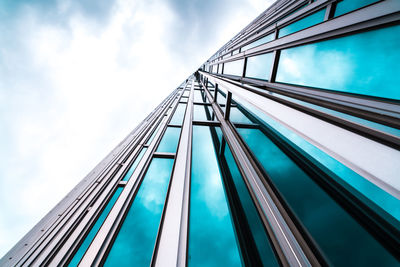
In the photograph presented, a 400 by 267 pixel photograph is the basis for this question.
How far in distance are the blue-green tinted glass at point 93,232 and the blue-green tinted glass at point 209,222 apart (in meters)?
1.06

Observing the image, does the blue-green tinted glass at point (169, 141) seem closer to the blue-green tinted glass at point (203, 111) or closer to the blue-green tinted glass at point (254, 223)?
the blue-green tinted glass at point (203, 111)

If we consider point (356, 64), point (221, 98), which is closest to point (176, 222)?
point (356, 64)

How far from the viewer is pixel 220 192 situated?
2.36 metres

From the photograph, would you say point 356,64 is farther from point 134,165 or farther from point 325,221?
point 134,165

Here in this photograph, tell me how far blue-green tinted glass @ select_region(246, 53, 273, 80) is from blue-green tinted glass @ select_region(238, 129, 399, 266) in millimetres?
2558

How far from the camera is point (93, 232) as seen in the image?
1727 mm

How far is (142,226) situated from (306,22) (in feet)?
Answer: 17.4

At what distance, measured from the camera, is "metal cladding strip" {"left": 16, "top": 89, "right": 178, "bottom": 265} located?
1.50 metres

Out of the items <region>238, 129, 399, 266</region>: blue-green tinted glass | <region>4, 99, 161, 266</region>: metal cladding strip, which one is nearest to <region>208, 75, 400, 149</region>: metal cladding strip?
<region>238, 129, 399, 266</region>: blue-green tinted glass

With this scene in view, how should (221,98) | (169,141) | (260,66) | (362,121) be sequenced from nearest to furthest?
(362,121), (169,141), (260,66), (221,98)

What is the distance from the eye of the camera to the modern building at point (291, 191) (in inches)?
52.3

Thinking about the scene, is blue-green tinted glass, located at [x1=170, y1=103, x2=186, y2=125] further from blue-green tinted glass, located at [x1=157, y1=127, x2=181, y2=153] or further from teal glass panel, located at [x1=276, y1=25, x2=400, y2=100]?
teal glass panel, located at [x1=276, y1=25, x2=400, y2=100]

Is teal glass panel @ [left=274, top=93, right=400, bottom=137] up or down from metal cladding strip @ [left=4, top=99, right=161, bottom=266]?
up

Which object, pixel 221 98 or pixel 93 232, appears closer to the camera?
pixel 93 232
